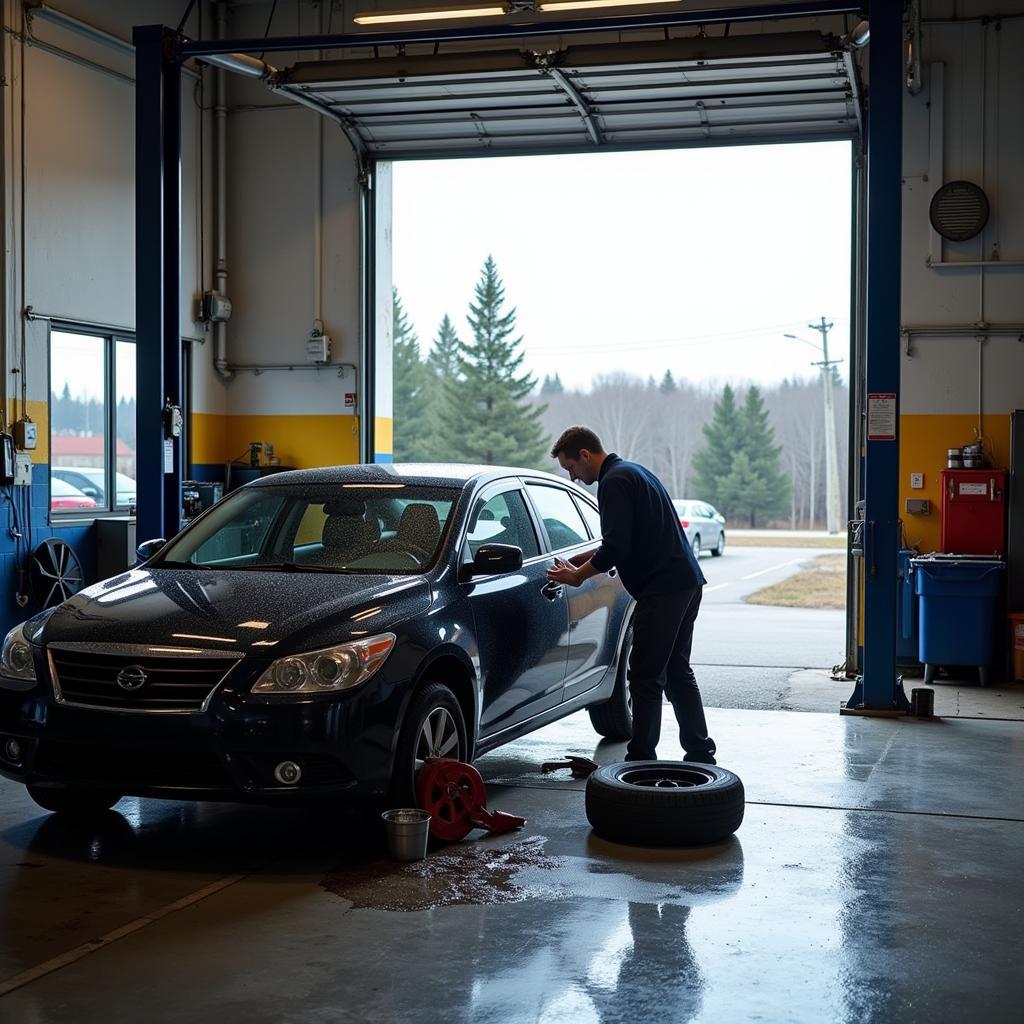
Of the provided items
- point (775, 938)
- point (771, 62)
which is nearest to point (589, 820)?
point (775, 938)

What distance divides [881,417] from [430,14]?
13.3 ft

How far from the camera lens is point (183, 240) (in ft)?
41.2

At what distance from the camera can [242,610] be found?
205 inches

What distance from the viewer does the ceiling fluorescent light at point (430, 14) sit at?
29.8 ft

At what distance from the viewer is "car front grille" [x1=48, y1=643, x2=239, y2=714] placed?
16.0ft

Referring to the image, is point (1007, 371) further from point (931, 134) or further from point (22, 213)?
point (22, 213)

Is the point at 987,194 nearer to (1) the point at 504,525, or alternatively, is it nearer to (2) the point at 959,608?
(2) the point at 959,608

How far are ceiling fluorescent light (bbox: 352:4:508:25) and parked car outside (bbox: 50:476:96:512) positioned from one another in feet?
14.1

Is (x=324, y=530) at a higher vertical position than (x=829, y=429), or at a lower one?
lower

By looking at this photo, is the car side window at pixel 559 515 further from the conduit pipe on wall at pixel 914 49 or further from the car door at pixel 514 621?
the conduit pipe on wall at pixel 914 49

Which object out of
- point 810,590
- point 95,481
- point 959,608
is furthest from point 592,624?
point 810,590

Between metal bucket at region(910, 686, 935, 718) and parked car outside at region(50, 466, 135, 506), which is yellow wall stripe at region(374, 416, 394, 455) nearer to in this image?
parked car outside at region(50, 466, 135, 506)

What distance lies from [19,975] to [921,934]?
2781 mm

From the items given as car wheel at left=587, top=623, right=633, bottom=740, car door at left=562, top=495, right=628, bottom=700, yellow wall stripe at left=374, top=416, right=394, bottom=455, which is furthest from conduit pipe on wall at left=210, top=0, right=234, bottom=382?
car wheel at left=587, top=623, right=633, bottom=740
